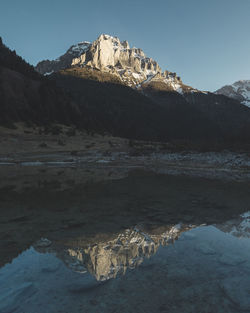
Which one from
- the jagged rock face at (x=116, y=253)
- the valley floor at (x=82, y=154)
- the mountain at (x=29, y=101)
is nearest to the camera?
the jagged rock face at (x=116, y=253)

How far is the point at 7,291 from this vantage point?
3.37 m

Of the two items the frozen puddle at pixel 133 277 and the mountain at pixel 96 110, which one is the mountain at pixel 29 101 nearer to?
the mountain at pixel 96 110

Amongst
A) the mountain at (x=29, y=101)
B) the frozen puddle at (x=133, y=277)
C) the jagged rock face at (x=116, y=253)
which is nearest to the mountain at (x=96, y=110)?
the mountain at (x=29, y=101)

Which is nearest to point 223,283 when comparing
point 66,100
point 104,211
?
point 104,211

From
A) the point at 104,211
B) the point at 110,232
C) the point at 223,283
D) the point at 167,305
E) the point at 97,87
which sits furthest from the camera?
the point at 97,87

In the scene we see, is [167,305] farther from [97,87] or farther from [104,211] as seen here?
[97,87]

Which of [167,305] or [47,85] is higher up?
[47,85]

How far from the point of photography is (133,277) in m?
3.74

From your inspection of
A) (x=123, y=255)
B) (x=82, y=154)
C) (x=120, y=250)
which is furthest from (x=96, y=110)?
(x=123, y=255)

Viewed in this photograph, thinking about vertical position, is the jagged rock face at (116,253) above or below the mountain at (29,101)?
→ below

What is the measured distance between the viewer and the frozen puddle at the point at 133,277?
3.07 metres

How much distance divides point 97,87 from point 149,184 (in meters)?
146

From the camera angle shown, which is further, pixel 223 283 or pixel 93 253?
pixel 93 253

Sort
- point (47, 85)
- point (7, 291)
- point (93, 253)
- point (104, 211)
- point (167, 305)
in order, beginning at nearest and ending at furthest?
point (167, 305), point (7, 291), point (93, 253), point (104, 211), point (47, 85)
